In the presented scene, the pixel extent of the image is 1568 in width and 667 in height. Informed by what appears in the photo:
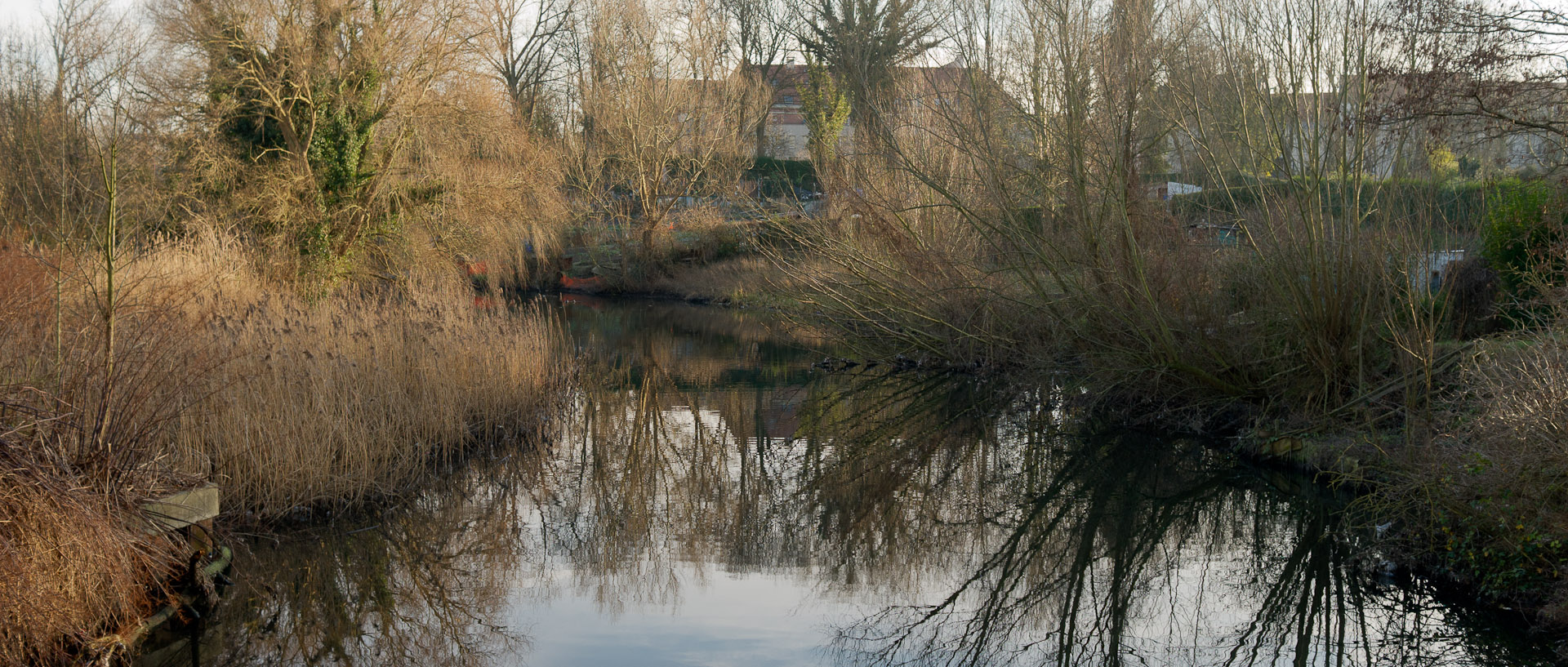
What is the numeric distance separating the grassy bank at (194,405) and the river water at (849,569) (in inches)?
16.6

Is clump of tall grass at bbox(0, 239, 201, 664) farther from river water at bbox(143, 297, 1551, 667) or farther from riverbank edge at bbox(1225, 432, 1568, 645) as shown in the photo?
riverbank edge at bbox(1225, 432, 1568, 645)

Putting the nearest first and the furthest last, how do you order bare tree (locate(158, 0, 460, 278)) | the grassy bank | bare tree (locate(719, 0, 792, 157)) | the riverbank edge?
1. the grassy bank
2. the riverbank edge
3. bare tree (locate(158, 0, 460, 278))
4. bare tree (locate(719, 0, 792, 157))

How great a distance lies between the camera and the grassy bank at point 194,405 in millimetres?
4711

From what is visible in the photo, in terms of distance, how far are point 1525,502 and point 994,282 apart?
8.45 metres

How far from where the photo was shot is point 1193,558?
735 cm

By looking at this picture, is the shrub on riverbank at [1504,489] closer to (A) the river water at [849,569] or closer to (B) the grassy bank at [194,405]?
(A) the river water at [849,569]

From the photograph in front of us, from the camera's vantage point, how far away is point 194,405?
704 cm

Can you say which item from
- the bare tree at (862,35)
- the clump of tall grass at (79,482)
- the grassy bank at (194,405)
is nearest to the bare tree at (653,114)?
the bare tree at (862,35)

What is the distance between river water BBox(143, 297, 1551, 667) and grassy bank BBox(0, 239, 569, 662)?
42cm

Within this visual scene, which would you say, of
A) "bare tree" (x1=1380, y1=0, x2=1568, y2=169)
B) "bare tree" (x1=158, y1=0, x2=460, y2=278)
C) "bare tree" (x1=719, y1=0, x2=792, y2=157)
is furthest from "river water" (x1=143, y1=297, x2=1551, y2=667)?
"bare tree" (x1=719, y1=0, x2=792, y2=157)

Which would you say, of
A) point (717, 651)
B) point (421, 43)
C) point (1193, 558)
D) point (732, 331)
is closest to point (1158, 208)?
point (1193, 558)

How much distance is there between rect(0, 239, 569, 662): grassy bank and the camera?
15.5 feet

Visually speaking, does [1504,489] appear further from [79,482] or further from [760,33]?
[760,33]

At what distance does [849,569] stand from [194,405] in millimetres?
4220
